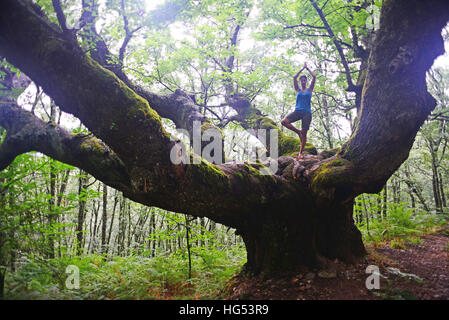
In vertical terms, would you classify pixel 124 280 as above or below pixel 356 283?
below

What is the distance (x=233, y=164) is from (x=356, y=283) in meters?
3.09

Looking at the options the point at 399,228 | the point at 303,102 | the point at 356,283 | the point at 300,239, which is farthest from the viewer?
the point at 399,228

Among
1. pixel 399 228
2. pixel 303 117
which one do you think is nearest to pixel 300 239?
pixel 303 117

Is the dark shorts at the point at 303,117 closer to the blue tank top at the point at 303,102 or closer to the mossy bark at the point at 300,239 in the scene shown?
the blue tank top at the point at 303,102

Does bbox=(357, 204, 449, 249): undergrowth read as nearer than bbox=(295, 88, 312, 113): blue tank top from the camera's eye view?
No


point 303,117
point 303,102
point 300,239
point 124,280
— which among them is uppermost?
point 303,102

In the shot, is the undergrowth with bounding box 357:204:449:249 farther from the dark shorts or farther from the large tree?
the dark shorts

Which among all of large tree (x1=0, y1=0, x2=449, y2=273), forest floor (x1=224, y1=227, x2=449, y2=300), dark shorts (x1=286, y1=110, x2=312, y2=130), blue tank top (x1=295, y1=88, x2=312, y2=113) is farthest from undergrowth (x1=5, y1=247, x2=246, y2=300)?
blue tank top (x1=295, y1=88, x2=312, y2=113)

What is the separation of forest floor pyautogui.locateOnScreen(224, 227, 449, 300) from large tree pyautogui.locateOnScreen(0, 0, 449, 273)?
0.34 meters

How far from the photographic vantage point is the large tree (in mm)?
3436

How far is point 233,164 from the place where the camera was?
4.68 m

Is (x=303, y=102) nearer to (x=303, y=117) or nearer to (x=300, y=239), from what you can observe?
(x=303, y=117)

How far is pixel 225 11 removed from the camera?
8148mm

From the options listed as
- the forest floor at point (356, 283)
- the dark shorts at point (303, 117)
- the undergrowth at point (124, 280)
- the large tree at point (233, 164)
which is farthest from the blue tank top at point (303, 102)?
the undergrowth at point (124, 280)
